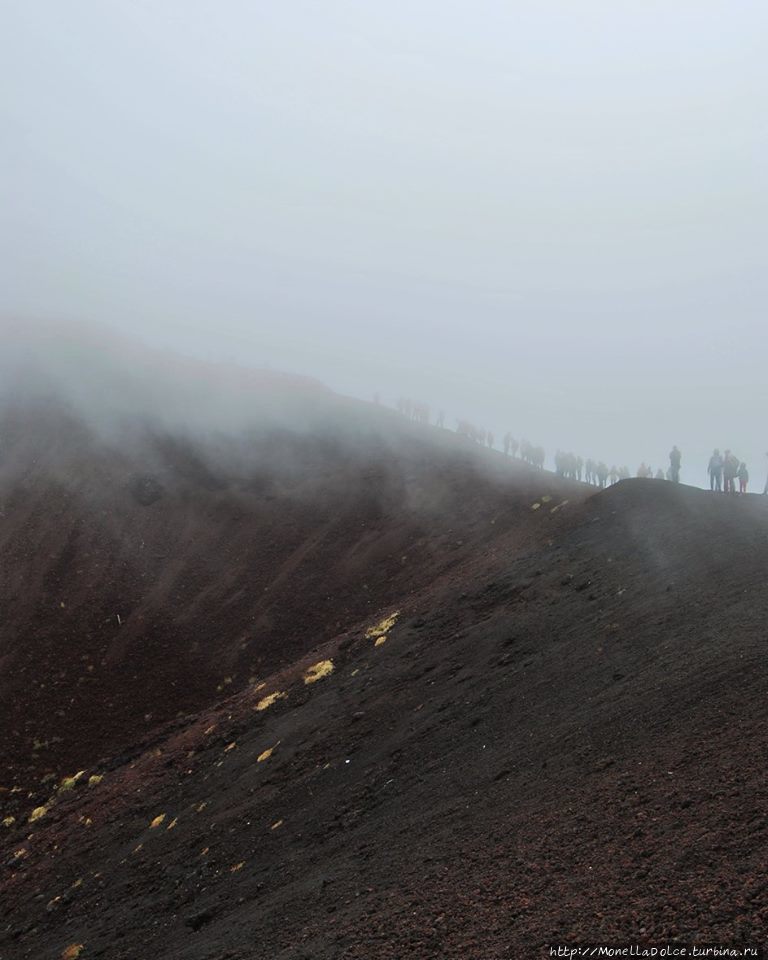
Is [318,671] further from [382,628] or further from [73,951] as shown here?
[73,951]

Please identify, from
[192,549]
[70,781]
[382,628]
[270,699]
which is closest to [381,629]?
[382,628]

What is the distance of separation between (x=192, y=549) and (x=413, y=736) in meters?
30.3

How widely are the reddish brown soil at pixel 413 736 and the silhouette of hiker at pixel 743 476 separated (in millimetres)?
3438

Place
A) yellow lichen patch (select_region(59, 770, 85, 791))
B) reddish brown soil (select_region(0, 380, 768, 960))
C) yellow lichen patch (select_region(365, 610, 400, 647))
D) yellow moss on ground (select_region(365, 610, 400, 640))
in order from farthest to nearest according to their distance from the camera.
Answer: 1. yellow moss on ground (select_region(365, 610, 400, 640))
2. yellow lichen patch (select_region(365, 610, 400, 647))
3. yellow lichen patch (select_region(59, 770, 85, 791))
4. reddish brown soil (select_region(0, 380, 768, 960))

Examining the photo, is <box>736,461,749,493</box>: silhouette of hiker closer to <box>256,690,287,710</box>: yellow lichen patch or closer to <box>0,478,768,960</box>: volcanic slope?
<box>0,478,768,960</box>: volcanic slope

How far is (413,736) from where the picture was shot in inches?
615

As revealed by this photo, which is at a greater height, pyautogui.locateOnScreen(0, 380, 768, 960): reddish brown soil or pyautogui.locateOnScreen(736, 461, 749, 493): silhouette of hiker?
pyautogui.locateOnScreen(736, 461, 749, 493): silhouette of hiker

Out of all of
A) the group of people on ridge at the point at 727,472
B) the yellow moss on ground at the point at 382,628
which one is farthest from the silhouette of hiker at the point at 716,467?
the yellow moss on ground at the point at 382,628

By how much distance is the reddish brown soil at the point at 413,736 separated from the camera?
843cm

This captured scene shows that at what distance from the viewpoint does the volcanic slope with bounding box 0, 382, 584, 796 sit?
30156 millimetres

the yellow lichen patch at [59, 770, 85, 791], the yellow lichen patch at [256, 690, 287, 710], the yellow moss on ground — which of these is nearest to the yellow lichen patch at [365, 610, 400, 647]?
the yellow moss on ground

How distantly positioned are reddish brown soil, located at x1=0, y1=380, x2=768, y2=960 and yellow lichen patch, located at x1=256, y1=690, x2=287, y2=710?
42 cm

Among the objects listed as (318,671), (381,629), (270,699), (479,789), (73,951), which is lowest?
(73,951)

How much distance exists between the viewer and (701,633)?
14141 millimetres
